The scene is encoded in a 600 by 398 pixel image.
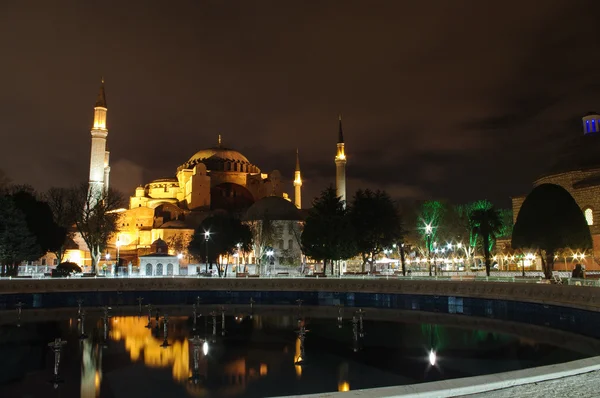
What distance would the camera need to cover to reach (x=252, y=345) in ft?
64.1

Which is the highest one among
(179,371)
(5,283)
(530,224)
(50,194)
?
(50,194)

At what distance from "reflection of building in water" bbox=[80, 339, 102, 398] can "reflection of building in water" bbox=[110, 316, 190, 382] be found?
1.09 meters

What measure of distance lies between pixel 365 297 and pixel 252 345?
15.7 metres

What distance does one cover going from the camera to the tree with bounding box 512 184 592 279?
34.1 m

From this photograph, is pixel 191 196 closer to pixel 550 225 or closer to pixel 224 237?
pixel 224 237

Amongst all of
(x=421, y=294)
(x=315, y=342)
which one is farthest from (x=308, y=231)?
(x=315, y=342)

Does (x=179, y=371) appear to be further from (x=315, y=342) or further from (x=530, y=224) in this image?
(x=530, y=224)

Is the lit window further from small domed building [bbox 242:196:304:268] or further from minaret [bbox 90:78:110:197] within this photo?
minaret [bbox 90:78:110:197]

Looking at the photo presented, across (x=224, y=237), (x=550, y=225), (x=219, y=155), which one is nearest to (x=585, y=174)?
(x=550, y=225)

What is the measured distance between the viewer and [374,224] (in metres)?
48.1

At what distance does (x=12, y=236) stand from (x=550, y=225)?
1485 inches

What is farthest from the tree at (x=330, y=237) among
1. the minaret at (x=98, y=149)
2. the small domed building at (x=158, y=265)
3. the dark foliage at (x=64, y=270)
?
the minaret at (x=98, y=149)

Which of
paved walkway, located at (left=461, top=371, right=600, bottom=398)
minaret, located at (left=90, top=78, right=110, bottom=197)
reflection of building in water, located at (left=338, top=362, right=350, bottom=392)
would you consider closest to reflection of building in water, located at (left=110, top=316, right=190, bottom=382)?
reflection of building in water, located at (left=338, top=362, right=350, bottom=392)

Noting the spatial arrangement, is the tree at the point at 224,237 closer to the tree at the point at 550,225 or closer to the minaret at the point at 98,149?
the minaret at the point at 98,149
